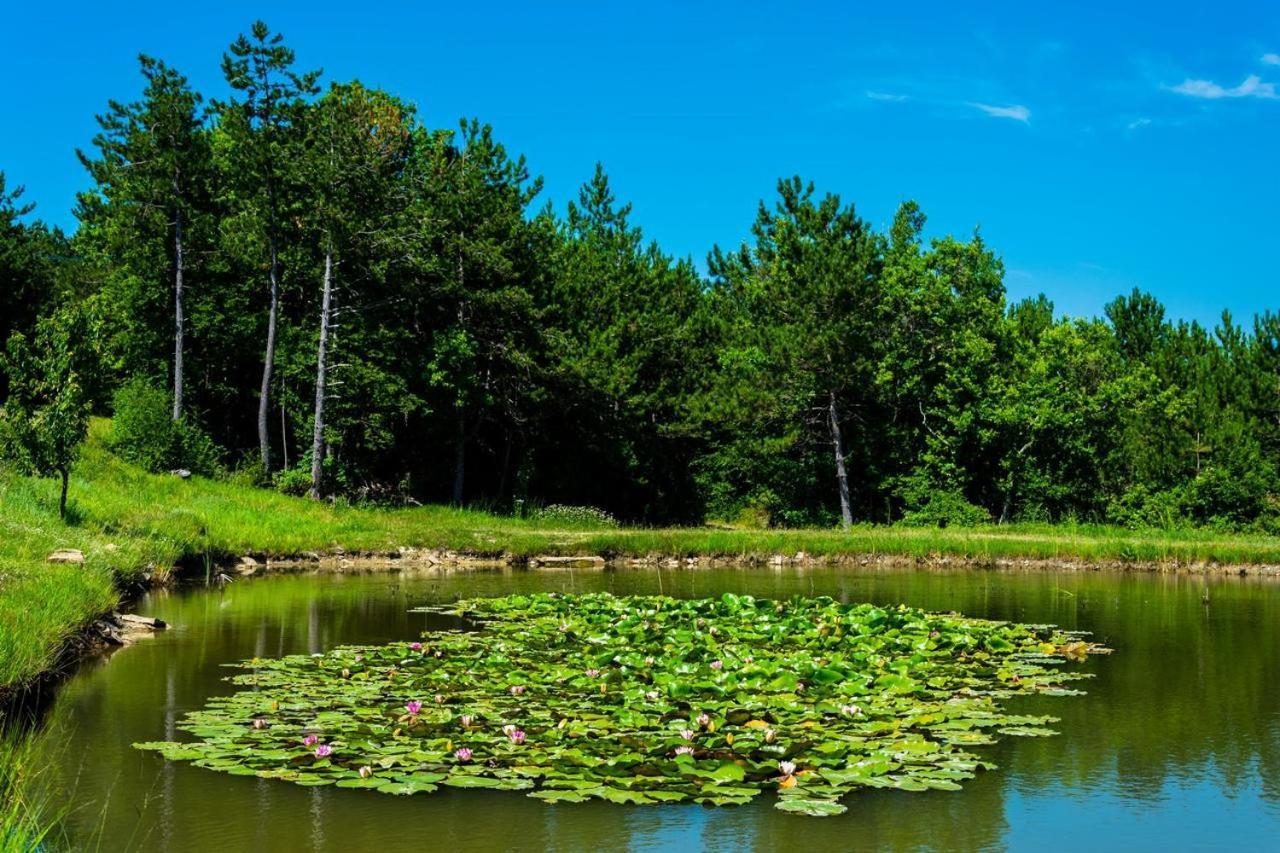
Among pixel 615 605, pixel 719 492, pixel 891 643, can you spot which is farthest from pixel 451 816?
pixel 719 492

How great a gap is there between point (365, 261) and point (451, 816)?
3159 centimetres

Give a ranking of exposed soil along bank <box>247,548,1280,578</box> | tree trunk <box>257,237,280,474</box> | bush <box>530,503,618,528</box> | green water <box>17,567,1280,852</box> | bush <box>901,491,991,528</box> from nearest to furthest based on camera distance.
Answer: green water <box>17,567,1280,852</box> < exposed soil along bank <box>247,548,1280,578</box> < bush <box>530,503,618,528</box> < tree trunk <box>257,237,280,474</box> < bush <box>901,491,991,528</box>

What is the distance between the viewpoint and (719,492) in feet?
144

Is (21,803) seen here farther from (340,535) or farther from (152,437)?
(152,437)

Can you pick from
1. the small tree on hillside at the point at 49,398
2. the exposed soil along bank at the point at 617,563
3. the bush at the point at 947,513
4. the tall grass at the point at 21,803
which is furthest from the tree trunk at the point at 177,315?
the tall grass at the point at 21,803

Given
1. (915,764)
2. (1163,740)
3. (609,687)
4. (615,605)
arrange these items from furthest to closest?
(615,605)
(609,687)
(1163,740)
(915,764)

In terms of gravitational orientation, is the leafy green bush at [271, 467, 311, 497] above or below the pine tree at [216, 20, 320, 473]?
below

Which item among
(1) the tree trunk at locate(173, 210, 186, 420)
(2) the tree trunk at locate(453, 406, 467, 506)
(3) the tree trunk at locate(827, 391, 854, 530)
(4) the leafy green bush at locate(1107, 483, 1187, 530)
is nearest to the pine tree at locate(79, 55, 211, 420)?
(1) the tree trunk at locate(173, 210, 186, 420)

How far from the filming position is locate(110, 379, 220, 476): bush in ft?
102

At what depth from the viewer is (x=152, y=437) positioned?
31.4m

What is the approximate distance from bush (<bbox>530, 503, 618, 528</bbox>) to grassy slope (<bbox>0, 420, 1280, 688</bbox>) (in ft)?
5.67

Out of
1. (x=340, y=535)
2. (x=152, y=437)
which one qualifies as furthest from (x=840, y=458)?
(x=152, y=437)

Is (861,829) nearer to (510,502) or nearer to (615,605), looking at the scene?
(615,605)

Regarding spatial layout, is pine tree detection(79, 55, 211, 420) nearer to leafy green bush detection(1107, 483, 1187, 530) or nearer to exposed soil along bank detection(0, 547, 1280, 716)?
exposed soil along bank detection(0, 547, 1280, 716)
